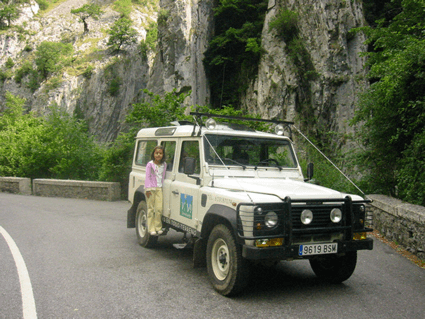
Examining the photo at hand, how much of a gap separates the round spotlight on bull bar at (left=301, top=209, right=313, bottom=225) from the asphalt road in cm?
98

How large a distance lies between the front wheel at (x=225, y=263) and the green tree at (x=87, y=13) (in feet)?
296

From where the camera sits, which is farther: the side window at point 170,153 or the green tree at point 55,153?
the green tree at point 55,153

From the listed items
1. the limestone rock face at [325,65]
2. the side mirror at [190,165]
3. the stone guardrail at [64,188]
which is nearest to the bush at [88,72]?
the limestone rock face at [325,65]

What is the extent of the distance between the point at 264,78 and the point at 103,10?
76.8 meters

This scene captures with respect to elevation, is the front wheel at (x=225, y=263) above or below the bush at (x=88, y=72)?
below

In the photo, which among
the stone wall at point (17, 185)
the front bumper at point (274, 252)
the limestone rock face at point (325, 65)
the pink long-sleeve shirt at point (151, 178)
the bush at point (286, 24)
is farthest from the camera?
the bush at point (286, 24)

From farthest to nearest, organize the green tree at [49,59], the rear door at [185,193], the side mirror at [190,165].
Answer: the green tree at [49,59]
the rear door at [185,193]
the side mirror at [190,165]

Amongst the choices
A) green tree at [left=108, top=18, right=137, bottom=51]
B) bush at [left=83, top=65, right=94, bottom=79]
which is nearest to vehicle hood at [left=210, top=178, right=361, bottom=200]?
bush at [left=83, top=65, right=94, bottom=79]

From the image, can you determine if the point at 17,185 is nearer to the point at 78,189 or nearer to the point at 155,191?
the point at 78,189

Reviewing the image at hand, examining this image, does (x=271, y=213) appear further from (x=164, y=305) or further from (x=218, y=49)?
(x=218, y=49)

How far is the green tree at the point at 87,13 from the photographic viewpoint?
3364 inches

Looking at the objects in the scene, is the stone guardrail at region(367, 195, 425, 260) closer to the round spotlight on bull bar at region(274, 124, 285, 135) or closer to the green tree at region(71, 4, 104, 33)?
the round spotlight on bull bar at region(274, 124, 285, 135)

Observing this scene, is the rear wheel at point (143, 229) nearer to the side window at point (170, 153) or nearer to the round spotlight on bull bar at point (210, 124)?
the side window at point (170, 153)

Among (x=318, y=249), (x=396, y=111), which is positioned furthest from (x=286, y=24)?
(x=318, y=249)
